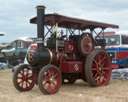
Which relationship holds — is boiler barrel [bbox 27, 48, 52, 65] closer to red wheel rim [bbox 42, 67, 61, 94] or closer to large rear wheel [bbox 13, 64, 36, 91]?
red wheel rim [bbox 42, 67, 61, 94]

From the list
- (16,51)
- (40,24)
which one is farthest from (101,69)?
(16,51)

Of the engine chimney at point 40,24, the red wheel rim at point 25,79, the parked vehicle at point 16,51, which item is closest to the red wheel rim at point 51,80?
the engine chimney at point 40,24

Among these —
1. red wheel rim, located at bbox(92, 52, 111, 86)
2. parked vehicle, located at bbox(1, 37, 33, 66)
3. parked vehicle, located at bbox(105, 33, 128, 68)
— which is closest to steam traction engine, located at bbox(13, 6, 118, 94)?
red wheel rim, located at bbox(92, 52, 111, 86)

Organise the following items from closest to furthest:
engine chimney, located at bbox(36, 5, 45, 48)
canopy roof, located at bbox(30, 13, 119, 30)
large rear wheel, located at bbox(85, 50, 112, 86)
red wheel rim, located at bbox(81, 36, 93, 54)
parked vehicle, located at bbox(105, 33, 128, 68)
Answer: engine chimney, located at bbox(36, 5, 45, 48)
canopy roof, located at bbox(30, 13, 119, 30)
large rear wheel, located at bbox(85, 50, 112, 86)
red wheel rim, located at bbox(81, 36, 93, 54)
parked vehicle, located at bbox(105, 33, 128, 68)

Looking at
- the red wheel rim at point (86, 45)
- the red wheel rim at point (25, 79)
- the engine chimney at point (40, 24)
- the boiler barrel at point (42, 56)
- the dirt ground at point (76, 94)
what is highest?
the engine chimney at point (40, 24)

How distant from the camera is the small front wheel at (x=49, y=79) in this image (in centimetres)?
1180

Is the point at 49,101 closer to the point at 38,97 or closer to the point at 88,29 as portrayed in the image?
the point at 38,97

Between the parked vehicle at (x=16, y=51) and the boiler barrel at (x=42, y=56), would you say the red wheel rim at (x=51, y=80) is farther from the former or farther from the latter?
the parked vehicle at (x=16, y=51)

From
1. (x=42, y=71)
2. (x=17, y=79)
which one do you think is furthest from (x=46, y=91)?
(x=17, y=79)

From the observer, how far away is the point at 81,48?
1341cm

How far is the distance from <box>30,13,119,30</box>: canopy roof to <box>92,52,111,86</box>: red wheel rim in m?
0.97

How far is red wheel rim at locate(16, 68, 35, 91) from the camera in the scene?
1300 centimetres

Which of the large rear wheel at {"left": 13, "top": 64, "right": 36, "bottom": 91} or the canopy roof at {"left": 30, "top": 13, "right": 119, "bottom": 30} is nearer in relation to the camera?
the canopy roof at {"left": 30, "top": 13, "right": 119, "bottom": 30}

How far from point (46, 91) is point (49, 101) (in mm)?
1178
